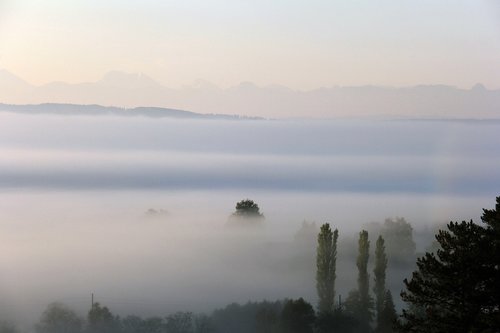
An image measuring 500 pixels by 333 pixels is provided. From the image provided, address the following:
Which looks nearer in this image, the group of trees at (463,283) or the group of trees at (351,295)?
the group of trees at (463,283)

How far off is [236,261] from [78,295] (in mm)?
27657

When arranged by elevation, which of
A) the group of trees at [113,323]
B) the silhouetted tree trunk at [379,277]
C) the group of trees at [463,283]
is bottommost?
the group of trees at [113,323]

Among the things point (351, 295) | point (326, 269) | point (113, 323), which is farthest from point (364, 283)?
point (113, 323)

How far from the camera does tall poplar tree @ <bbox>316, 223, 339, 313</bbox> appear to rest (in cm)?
6638

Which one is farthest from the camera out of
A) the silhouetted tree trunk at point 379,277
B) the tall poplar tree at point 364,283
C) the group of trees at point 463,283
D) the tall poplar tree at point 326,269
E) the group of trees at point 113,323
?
the tall poplar tree at point 326,269

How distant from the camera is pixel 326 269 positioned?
68.5 metres

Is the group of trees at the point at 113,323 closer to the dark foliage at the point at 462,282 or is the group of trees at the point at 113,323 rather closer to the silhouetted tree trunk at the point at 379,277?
the silhouetted tree trunk at the point at 379,277

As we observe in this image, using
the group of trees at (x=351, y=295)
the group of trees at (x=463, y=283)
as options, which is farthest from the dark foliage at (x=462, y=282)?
the group of trees at (x=351, y=295)

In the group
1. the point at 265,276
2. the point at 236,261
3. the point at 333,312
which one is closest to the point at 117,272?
the point at 236,261

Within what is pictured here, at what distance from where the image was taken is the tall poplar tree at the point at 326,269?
6638 centimetres

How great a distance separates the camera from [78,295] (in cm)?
8125

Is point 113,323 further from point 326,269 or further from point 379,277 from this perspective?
point 379,277

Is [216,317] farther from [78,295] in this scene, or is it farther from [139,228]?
[139,228]

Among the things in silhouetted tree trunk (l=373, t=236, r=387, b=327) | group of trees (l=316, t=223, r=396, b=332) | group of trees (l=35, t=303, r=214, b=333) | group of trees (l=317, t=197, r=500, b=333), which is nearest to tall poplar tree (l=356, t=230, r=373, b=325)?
group of trees (l=316, t=223, r=396, b=332)
